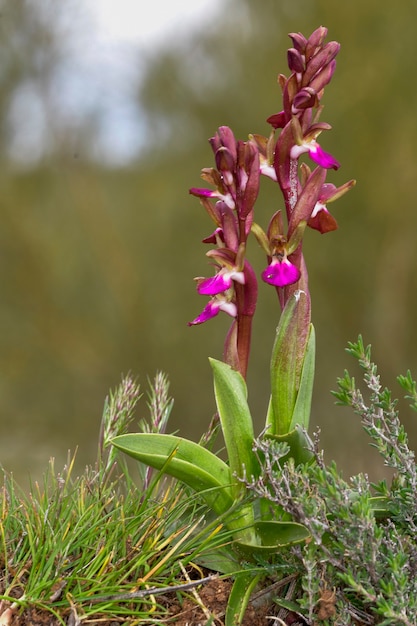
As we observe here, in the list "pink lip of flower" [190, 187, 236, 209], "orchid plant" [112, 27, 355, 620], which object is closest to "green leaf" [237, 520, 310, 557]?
"orchid plant" [112, 27, 355, 620]

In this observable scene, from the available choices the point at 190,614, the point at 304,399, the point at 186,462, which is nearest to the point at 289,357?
the point at 304,399

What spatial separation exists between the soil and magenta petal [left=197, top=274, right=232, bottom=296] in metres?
0.28

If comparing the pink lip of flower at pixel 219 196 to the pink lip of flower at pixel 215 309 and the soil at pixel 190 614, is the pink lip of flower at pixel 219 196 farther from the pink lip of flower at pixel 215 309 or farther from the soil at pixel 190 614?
the soil at pixel 190 614

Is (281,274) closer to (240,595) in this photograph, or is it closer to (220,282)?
(220,282)

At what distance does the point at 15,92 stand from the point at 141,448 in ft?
5.27

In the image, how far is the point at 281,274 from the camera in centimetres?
73

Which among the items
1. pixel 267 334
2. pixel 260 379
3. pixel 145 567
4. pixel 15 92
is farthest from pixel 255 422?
pixel 145 567

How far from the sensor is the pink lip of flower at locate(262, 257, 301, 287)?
73 cm

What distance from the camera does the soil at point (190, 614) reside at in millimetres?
618

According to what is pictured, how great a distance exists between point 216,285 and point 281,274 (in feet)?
0.23

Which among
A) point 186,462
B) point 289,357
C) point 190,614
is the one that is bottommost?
point 190,614

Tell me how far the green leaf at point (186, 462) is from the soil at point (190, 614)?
0.27 ft

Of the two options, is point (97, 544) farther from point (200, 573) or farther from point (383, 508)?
point (383, 508)

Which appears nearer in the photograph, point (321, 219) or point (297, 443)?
point (297, 443)
